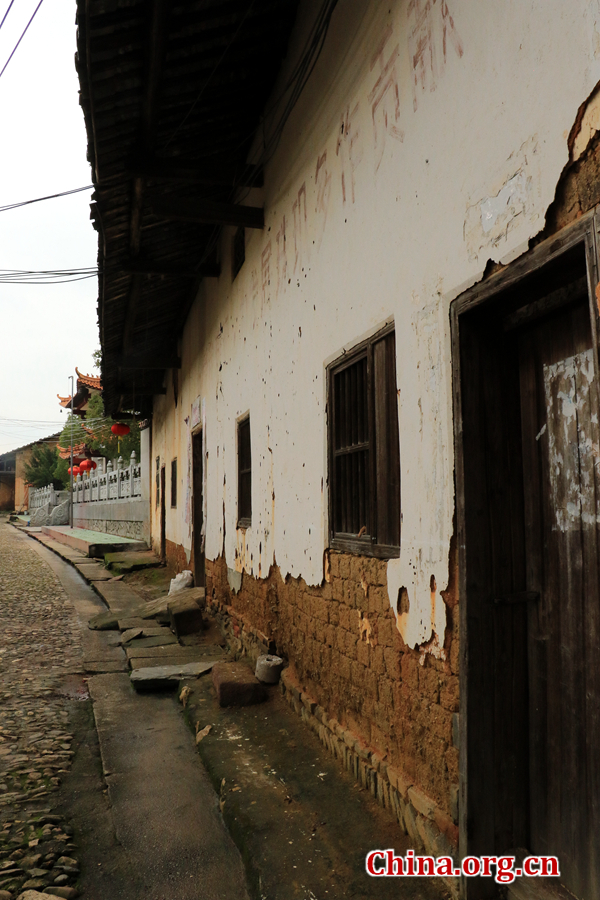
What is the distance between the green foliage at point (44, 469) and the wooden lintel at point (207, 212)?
43.9m

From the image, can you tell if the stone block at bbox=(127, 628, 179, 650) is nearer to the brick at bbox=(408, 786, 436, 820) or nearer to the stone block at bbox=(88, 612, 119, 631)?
the stone block at bbox=(88, 612, 119, 631)

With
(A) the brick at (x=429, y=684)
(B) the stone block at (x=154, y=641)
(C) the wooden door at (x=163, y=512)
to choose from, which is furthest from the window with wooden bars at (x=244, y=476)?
(C) the wooden door at (x=163, y=512)

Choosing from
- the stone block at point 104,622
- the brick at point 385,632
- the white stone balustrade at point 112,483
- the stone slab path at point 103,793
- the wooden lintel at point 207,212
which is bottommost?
the stone slab path at point 103,793

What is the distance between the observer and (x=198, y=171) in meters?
5.51

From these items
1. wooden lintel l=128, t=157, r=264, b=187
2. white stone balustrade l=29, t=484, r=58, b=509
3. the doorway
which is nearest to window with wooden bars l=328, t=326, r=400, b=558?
the doorway

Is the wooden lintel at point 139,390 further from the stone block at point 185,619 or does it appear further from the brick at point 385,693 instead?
the brick at point 385,693

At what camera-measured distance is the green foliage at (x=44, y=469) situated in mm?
46844

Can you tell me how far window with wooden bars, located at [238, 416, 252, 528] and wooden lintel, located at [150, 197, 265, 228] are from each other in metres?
1.87

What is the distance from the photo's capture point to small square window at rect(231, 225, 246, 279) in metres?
6.64

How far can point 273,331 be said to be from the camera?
5438 mm

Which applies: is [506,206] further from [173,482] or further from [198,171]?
[173,482]

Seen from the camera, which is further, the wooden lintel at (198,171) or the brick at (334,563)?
the wooden lintel at (198,171)

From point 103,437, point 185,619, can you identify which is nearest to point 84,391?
point 103,437

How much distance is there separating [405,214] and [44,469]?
48613 millimetres
